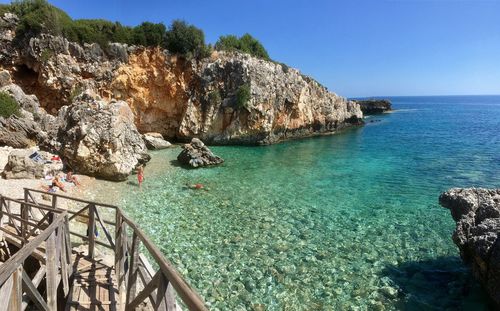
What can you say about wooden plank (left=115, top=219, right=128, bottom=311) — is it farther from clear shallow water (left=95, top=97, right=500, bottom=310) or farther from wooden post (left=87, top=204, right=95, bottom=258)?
clear shallow water (left=95, top=97, right=500, bottom=310)

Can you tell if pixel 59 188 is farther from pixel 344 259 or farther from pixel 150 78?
pixel 150 78

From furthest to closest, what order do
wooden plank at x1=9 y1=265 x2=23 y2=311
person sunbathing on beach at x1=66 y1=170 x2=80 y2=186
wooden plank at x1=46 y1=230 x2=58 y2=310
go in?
person sunbathing on beach at x1=66 y1=170 x2=80 y2=186 → wooden plank at x1=46 y1=230 x2=58 y2=310 → wooden plank at x1=9 y1=265 x2=23 y2=311

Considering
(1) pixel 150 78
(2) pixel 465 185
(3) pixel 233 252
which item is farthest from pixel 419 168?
(1) pixel 150 78

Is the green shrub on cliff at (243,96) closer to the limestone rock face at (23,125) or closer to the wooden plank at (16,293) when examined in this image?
the limestone rock face at (23,125)

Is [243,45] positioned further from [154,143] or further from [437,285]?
[437,285]

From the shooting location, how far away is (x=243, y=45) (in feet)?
163

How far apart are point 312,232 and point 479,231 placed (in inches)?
229

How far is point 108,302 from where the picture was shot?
6547 millimetres

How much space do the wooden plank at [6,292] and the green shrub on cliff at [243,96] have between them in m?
34.5

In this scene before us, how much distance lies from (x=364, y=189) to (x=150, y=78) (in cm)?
2821

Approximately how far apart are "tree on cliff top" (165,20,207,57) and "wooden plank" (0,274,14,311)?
3796cm

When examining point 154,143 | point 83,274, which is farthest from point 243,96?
point 83,274

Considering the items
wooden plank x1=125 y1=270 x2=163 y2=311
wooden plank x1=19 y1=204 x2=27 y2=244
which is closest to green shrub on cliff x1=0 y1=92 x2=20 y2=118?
wooden plank x1=19 y1=204 x2=27 y2=244

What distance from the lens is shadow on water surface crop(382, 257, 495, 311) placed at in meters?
8.79
